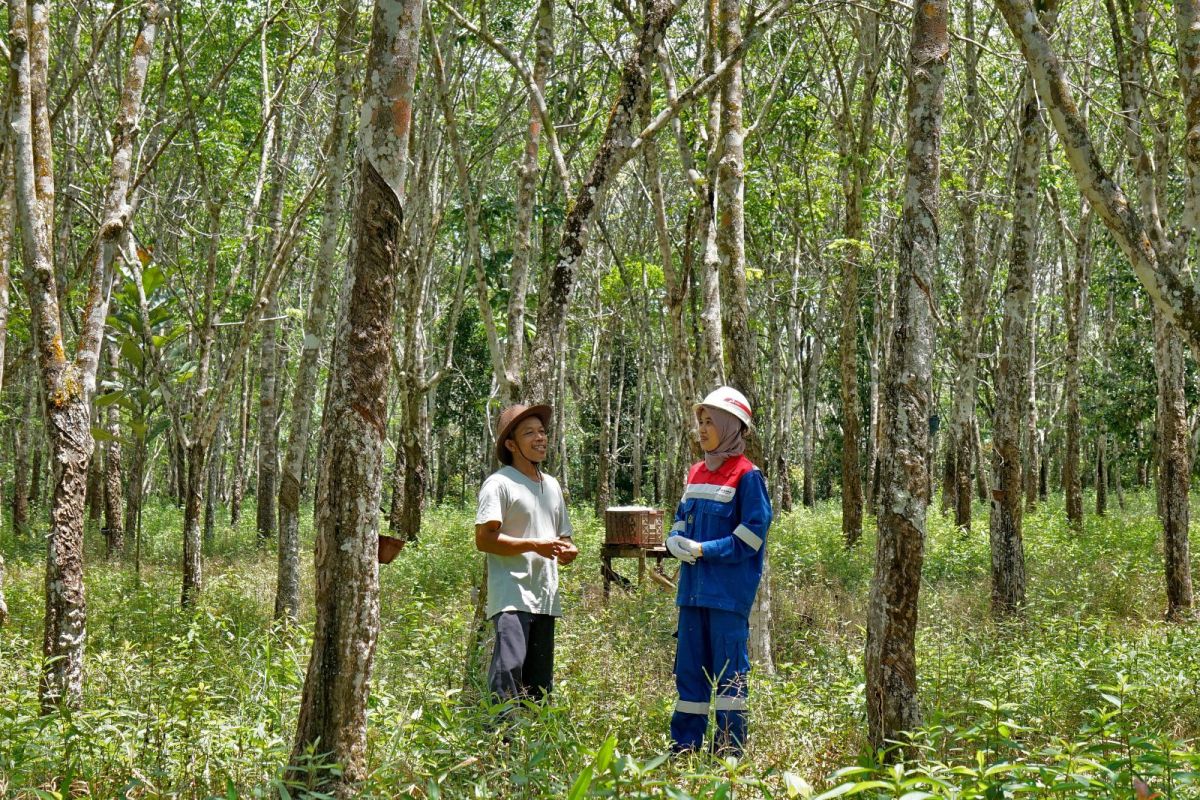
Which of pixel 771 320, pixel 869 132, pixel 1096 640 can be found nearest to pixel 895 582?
pixel 1096 640

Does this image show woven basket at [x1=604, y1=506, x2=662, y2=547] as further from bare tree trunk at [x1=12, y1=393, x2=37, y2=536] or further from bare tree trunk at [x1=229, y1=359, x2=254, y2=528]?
bare tree trunk at [x1=229, y1=359, x2=254, y2=528]

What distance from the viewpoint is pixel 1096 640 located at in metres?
6.22

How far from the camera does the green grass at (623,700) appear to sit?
9.60 feet

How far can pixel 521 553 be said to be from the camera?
4.63m

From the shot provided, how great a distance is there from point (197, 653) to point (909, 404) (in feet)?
14.9

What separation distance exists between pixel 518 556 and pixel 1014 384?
5.13 meters

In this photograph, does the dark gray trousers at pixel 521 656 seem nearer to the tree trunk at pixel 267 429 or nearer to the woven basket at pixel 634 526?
the woven basket at pixel 634 526

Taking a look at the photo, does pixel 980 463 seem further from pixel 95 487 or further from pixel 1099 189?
pixel 1099 189

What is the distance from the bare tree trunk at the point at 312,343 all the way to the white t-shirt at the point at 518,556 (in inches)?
113

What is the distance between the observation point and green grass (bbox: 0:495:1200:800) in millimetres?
2926

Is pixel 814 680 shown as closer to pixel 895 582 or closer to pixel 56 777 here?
pixel 895 582

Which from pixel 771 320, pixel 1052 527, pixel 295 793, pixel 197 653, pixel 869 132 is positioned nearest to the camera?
pixel 295 793

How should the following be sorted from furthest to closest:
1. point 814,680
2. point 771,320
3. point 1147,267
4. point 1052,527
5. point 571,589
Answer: point 771,320, point 1052,527, point 571,589, point 814,680, point 1147,267

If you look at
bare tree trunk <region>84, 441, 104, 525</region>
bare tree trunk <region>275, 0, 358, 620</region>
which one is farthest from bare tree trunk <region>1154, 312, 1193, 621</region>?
bare tree trunk <region>84, 441, 104, 525</region>
